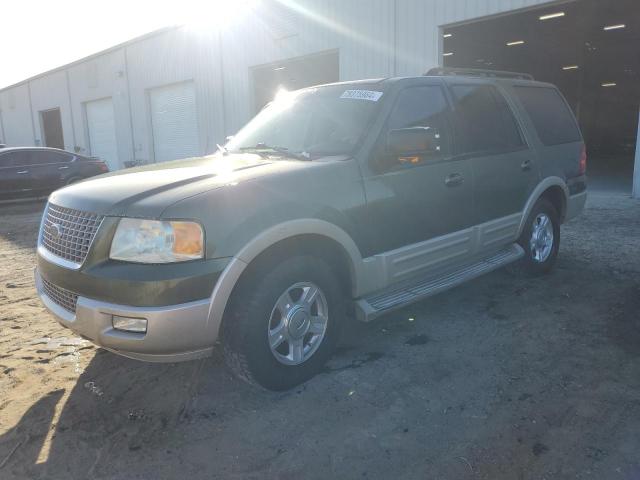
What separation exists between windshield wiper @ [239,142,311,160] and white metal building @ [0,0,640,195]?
793 cm

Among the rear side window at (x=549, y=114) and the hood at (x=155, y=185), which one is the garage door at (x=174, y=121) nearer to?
the rear side window at (x=549, y=114)

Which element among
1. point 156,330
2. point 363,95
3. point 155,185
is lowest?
point 156,330

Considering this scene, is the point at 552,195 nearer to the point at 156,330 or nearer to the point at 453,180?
the point at 453,180

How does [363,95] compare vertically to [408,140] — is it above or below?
above

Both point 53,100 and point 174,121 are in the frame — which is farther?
point 53,100

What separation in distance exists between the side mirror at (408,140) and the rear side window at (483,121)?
0.78 meters

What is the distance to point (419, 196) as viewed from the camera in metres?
3.85

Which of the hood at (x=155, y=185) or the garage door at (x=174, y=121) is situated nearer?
the hood at (x=155, y=185)

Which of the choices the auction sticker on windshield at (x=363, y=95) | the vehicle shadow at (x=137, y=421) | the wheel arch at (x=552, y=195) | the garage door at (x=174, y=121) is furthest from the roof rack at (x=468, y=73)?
the garage door at (x=174, y=121)

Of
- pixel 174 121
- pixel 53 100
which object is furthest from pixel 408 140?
pixel 53 100

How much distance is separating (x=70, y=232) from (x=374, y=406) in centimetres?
205

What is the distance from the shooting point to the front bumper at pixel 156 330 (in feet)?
8.71

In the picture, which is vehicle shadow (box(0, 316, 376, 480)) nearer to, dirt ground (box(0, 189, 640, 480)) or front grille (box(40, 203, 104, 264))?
dirt ground (box(0, 189, 640, 480))

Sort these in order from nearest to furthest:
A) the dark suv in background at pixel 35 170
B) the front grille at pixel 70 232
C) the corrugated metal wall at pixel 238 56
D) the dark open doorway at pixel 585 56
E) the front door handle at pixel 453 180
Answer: the front grille at pixel 70 232 < the front door handle at pixel 453 180 < the corrugated metal wall at pixel 238 56 < the dark suv in background at pixel 35 170 < the dark open doorway at pixel 585 56
